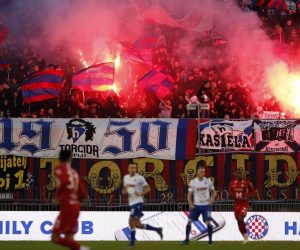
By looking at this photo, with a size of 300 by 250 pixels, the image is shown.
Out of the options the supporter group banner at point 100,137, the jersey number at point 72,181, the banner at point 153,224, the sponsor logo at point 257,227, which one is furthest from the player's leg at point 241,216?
the jersey number at point 72,181

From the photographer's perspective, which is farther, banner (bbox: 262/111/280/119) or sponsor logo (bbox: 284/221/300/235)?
banner (bbox: 262/111/280/119)

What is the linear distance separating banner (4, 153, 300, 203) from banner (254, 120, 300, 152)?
256 millimetres

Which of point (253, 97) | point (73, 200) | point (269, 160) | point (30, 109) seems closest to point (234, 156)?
point (269, 160)

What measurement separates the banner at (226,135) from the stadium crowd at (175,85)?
1161 millimetres

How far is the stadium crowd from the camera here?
25.6 metres

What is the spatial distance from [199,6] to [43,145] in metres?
8.34

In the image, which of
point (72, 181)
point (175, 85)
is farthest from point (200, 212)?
point (72, 181)

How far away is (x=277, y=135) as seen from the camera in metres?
24.3

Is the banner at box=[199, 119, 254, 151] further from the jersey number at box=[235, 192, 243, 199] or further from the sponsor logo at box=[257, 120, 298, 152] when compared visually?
the jersey number at box=[235, 192, 243, 199]

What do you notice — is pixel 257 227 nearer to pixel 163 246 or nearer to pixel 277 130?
pixel 277 130

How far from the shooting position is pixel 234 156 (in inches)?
968

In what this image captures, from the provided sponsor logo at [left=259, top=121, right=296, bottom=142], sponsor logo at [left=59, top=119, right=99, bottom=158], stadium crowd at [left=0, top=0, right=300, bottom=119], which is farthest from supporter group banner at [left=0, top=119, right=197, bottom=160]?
sponsor logo at [left=259, top=121, right=296, bottom=142]

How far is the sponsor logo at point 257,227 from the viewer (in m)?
24.2

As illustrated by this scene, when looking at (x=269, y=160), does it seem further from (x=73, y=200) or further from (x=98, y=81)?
(x=73, y=200)
